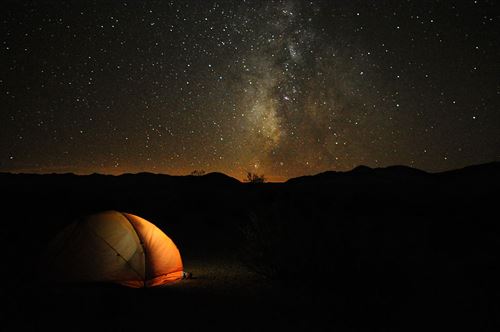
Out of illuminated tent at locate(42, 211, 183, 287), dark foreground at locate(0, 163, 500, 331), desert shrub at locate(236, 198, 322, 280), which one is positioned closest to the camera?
dark foreground at locate(0, 163, 500, 331)

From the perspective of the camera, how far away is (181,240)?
1934 centimetres

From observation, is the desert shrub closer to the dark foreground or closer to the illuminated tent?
the dark foreground

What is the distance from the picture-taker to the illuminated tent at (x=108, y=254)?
9.02 metres

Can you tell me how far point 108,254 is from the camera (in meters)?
9.19

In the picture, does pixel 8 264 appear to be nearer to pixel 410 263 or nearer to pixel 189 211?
pixel 410 263

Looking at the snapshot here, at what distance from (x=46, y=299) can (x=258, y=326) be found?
4.11 meters

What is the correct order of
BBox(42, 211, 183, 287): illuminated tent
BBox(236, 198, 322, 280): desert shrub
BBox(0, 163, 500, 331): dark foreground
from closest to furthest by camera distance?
BBox(0, 163, 500, 331): dark foreground < BBox(42, 211, 183, 287): illuminated tent < BBox(236, 198, 322, 280): desert shrub

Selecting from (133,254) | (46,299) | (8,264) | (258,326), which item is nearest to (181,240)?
(8,264)

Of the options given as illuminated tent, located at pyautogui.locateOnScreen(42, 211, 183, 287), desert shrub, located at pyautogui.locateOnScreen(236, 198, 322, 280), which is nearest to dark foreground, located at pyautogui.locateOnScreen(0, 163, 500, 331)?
desert shrub, located at pyautogui.locateOnScreen(236, 198, 322, 280)

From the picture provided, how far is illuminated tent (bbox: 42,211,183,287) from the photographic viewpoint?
9.02m

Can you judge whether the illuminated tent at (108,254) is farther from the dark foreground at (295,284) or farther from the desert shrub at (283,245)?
the desert shrub at (283,245)

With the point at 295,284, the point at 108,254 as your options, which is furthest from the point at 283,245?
the point at 108,254

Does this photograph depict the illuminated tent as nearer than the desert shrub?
Yes

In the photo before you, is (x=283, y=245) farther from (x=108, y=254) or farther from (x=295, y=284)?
(x=108, y=254)
